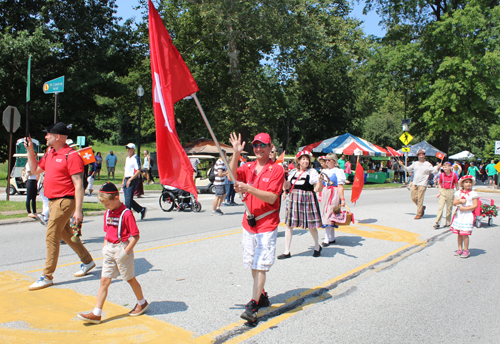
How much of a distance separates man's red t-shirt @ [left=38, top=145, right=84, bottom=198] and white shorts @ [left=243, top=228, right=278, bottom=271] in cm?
242

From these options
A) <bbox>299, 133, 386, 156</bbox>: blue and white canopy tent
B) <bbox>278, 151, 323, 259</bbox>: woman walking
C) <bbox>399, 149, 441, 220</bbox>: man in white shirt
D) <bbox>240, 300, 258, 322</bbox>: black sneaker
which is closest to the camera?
<bbox>240, 300, 258, 322</bbox>: black sneaker

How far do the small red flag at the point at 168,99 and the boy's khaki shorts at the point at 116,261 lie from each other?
0.84m

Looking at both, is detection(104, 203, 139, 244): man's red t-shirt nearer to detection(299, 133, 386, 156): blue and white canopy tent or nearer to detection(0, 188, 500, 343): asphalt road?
detection(0, 188, 500, 343): asphalt road

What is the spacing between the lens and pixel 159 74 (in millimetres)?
4820

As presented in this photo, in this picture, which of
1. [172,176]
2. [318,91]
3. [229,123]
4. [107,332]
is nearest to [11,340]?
[107,332]

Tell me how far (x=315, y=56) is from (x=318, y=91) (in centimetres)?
1172

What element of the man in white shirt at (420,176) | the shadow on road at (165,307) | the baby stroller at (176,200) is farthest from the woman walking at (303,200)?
the baby stroller at (176,200)

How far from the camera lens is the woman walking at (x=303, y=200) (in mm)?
6895

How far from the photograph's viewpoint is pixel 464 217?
7617 millimetres

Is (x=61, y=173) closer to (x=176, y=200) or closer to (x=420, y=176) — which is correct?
(x=176, y=200)

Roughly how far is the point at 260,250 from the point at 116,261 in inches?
56.3

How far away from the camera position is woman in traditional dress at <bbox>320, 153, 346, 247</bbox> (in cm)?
816

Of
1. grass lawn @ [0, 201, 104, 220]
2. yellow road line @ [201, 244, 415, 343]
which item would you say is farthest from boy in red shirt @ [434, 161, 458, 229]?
grass lawn @ [0, 201, 104, 220]

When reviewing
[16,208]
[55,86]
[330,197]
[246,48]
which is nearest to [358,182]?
[330,197]
